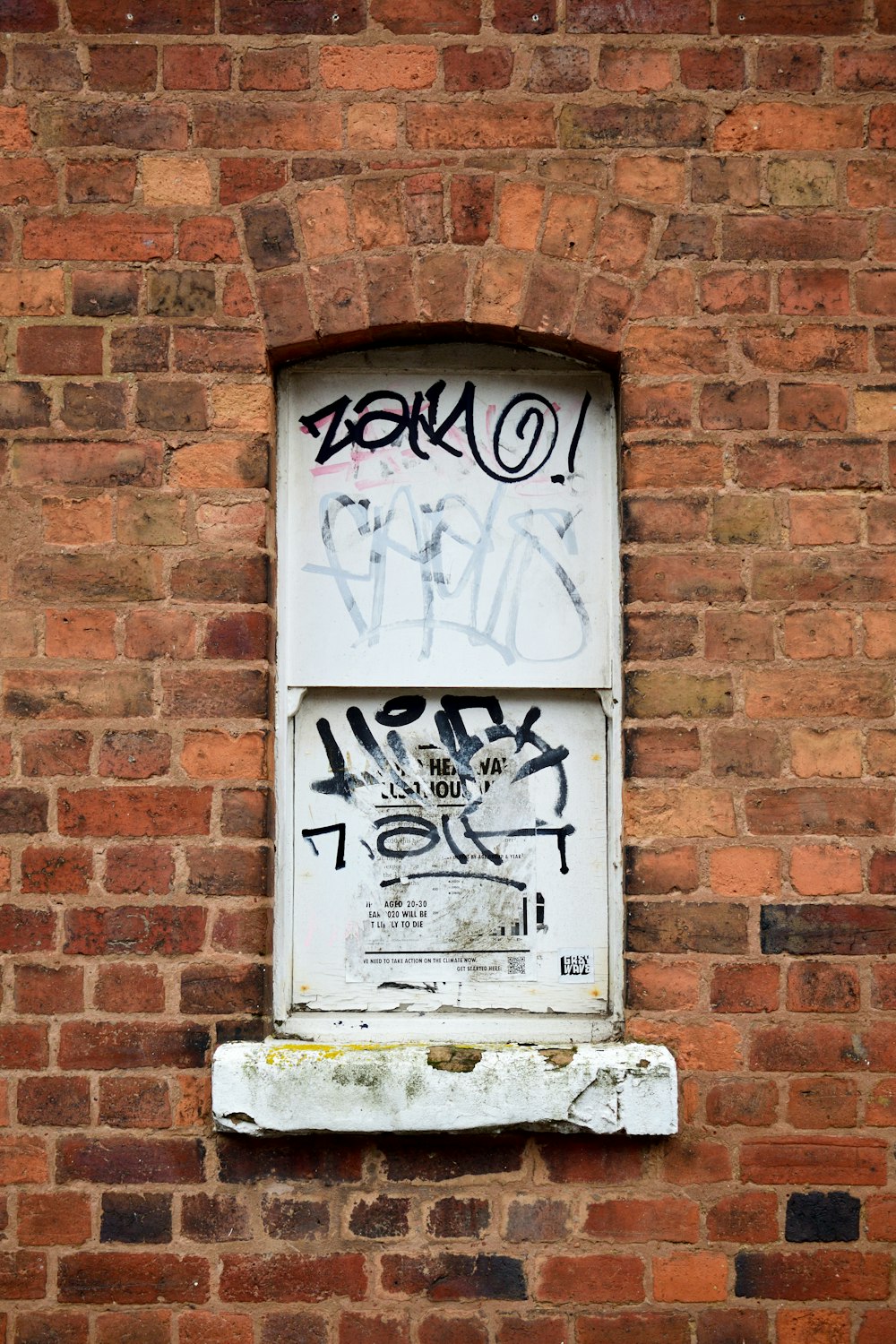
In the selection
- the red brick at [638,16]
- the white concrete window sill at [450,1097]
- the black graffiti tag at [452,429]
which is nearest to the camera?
the white concrete window sill at [450,1097]

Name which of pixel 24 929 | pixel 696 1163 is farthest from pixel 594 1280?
pixel 24 929

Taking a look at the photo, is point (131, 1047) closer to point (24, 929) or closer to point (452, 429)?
point (24, 929)

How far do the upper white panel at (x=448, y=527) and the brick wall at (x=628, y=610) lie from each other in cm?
15

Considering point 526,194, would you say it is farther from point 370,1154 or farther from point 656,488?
point 370,1154

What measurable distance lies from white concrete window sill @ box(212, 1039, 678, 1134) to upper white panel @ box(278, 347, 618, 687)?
0.92 meters

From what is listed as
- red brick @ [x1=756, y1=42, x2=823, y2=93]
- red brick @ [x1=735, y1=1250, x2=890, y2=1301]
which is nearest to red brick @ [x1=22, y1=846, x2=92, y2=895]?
red brick @ [x1=735, y1=1250, x2=890, y2=1301]

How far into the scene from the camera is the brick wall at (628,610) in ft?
9.21

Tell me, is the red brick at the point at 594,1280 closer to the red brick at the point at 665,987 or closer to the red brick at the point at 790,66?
the red brick at the point at 665,987

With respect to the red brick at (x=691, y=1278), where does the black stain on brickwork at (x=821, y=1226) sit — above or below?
above

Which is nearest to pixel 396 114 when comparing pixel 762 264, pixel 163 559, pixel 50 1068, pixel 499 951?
pixel 762 264

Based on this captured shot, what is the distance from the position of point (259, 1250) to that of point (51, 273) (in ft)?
7.82

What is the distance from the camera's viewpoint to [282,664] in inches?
119

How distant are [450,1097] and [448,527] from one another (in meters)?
1.38

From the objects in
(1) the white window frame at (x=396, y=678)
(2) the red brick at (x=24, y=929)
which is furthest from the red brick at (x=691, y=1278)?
(2) the red brick at (x=24, y=929)
